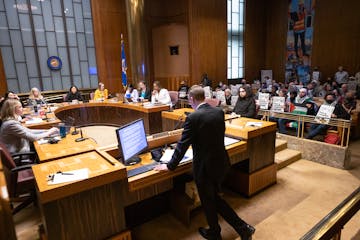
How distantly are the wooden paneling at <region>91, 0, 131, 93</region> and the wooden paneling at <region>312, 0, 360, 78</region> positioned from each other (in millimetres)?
8129

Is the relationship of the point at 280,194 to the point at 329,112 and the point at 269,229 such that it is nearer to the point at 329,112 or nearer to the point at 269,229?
the point at 269,229

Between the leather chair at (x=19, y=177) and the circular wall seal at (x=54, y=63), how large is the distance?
6780mm

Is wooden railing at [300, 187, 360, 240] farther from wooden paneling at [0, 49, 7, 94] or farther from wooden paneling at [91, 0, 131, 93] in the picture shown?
wooden paneling at [91, 0, 131, 93]

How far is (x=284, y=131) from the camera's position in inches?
195

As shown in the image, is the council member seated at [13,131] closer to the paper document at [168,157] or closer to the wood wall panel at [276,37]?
the paper document at [168,157]

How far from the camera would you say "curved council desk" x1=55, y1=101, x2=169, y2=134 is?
18.1 ft

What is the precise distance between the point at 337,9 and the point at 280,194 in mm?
10245

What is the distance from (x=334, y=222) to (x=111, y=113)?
6.42 m

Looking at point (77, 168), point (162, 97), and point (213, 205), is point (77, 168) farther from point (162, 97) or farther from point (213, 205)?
point (162, 97)

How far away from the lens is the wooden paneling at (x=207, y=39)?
31.8 ft

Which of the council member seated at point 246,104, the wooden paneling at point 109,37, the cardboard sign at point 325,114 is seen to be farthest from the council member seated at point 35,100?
the cardboard sign at point 325,114

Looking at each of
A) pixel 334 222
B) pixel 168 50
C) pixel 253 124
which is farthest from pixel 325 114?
pixel 168 50

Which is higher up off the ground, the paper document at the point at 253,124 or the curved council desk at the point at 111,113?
the paper document at the point at 253,124

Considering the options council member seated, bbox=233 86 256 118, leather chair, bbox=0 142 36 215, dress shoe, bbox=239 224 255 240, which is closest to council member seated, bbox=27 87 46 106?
leather chair, bbox=0 142 36 215
